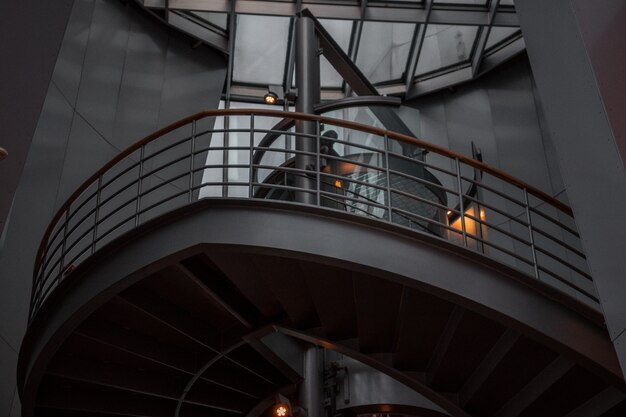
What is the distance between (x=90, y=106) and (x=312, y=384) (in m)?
5.55

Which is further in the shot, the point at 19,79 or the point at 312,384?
the point at 312,384

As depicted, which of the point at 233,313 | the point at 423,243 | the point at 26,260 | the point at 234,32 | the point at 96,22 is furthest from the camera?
the point at 234,32

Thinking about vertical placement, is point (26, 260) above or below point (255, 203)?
above

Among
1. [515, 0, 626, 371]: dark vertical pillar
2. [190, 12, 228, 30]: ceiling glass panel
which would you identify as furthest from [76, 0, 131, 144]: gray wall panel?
[515, 0, 626, 371]: dark vertical pillar

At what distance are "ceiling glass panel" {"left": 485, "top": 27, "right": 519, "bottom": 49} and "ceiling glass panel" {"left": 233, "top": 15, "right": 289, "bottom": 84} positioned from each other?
403 centimetres

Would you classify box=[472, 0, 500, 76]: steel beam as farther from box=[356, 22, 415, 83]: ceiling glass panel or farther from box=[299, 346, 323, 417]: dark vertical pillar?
box=[299, 346, 323, 417]: dark vertical pillar

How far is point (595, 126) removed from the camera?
15.1ft

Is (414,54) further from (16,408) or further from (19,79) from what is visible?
(19,79)

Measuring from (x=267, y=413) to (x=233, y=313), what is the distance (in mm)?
5776

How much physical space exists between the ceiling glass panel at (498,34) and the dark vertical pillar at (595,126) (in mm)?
10338

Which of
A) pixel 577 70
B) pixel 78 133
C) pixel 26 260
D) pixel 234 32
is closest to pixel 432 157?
pixel 234 32

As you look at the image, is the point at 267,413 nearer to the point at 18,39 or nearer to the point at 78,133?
the point at 78,133

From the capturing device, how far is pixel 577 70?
4.84 metres

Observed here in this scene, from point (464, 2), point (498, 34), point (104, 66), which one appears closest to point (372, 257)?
point (104, 66)
